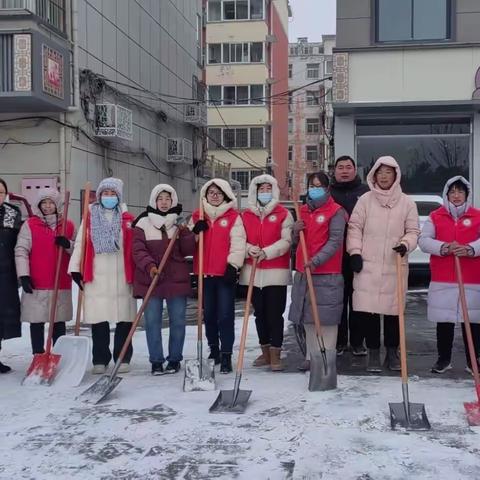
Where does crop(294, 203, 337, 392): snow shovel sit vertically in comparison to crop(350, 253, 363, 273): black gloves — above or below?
below

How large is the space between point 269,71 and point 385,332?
32.8 metres

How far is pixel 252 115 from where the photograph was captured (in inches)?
1420

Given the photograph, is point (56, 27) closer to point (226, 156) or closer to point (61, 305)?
point (61, 305)

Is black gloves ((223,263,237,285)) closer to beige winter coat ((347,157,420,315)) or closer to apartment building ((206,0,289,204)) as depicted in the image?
beige winter coat ((347,157,420,315))

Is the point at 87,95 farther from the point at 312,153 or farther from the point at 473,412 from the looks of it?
the point at 312,153

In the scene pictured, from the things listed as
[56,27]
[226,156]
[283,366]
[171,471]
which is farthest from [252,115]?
[171,471]

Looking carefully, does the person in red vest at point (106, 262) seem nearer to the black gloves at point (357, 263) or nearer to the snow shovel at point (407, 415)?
the black gloves at point (357, 263)

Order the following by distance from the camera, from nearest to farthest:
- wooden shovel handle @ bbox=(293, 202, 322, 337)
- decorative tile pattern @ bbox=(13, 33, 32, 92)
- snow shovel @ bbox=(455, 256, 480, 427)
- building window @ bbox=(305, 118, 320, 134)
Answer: snow shovel @ bbox=(455, 256, 480, 427) → wooden shovel handle @ bbox=(293, 202, 322, 337) → decorative tile pattern @ bbox=(13, 33, 32, 92) → building window @ bbox=(305, 118, 320, 134)

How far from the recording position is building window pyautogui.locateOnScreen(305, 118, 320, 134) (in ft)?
205

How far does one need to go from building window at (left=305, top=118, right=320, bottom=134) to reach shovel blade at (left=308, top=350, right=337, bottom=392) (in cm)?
5820

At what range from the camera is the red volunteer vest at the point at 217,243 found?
19.1 ft

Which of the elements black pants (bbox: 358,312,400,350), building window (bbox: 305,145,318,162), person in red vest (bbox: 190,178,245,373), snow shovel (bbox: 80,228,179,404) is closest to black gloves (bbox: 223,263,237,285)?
person in red vest (bbox: 190,178,245,373)

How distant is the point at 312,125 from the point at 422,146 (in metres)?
50.6

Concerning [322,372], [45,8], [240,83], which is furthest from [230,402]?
[240,83]
